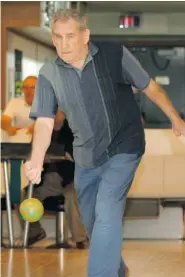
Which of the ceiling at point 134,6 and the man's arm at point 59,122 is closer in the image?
the man's arm at point 59,122

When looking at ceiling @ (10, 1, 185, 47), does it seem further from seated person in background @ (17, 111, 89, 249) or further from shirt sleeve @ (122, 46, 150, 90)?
shirt sleeve @ (122, 46, 150, 90)

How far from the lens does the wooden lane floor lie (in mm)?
5190

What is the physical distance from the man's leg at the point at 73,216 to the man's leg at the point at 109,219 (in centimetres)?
258

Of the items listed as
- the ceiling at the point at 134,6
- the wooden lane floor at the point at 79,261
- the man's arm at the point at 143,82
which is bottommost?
the wooden lane floor at the point at 79,261

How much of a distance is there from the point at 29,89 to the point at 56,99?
2.87m

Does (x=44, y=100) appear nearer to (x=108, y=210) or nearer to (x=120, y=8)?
(x=108, y=210)

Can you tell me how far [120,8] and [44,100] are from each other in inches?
205

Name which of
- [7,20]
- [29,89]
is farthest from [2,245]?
[7,20]

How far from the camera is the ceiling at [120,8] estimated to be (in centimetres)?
854

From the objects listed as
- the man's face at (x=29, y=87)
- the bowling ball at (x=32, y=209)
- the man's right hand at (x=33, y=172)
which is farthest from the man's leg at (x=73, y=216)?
the man's right hand at (x=33, y=172)

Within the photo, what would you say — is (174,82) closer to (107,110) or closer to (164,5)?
(164,5)

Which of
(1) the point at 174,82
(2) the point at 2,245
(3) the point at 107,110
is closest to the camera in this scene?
(3) the point at 107,110

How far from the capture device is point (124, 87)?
4.03 metres

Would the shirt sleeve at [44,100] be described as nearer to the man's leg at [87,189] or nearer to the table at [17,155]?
the man's leg at [87,189]
